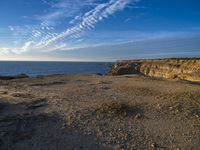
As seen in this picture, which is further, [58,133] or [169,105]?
[169,105]

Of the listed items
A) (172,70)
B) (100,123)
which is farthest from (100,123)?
(172,70)

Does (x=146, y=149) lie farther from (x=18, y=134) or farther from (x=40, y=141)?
(x=18, y=134)

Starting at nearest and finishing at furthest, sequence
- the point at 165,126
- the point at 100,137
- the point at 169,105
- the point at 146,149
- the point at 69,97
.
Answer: the point at 146,149 → the point at 100,137 → the point at 165,126 → the point at 169,105 → the point at 69,97

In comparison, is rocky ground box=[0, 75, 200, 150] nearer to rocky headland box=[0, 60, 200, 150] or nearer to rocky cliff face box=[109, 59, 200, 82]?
rocky headland box=[0, 60, 200, 150]

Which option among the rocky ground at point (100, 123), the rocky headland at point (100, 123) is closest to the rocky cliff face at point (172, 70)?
the rocky headland at point (100, 123)

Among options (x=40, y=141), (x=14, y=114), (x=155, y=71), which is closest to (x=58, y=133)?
(x=40, y=141)

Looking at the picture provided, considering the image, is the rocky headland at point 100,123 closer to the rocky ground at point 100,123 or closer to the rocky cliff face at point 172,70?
the rocky ground at point 100,123

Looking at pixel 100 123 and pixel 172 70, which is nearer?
pixel 100 123

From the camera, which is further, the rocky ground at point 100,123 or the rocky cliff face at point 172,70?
the rocky cliff face at point 172,70

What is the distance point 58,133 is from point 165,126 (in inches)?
191

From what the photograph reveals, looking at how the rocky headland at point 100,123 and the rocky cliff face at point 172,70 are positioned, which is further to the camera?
the rocky cliff face at point 172,70

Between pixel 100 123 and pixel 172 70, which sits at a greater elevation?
pixel 100 123

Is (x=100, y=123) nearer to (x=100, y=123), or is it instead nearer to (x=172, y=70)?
(x=100, y=123)

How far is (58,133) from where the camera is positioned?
1129 cm
